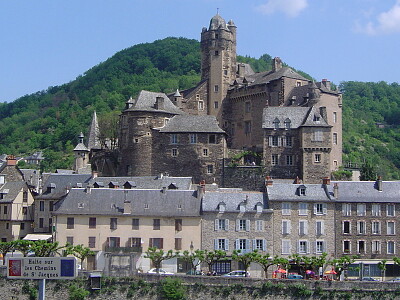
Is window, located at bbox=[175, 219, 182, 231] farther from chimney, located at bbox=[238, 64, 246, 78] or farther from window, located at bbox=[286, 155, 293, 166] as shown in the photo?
chimney, located at bbox=[238, 64, 246, 78]

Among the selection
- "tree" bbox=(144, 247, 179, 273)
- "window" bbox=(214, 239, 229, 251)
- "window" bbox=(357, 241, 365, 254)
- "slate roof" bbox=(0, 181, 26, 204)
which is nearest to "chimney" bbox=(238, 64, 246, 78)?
"slate roof" bbox=(0, 181, 26, 204)

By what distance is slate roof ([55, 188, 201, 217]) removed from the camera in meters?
64.2

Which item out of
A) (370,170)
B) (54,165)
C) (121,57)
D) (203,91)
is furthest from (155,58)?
(370,170)

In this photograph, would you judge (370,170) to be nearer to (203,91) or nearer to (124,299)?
(203,91)

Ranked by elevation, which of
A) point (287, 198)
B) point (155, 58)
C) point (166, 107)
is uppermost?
point (155, 58)

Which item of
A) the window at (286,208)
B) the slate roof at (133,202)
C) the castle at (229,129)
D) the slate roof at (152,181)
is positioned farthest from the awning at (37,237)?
the window at (286,208)

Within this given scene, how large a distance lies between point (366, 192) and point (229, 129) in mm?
26958

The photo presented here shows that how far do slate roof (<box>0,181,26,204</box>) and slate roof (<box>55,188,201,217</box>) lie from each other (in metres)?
8.47

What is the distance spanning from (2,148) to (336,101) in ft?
353

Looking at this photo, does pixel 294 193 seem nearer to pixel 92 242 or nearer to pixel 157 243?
pixel 157 243

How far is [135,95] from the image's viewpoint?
16488 cm

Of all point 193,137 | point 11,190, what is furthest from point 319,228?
point 11,190

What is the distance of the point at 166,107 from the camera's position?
83062mm

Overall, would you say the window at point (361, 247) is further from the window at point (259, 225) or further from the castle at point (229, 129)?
the castle at point (229, 129)
